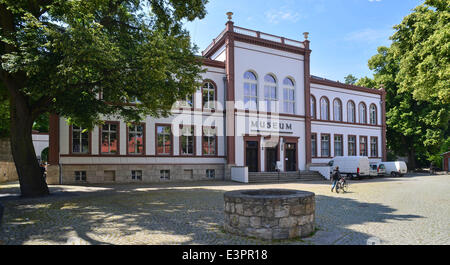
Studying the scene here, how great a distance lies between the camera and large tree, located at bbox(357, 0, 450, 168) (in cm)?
1444

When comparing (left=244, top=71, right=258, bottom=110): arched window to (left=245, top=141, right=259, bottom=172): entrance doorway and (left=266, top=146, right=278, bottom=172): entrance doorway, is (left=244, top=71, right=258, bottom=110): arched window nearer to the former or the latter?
(left=245, top=141, right=259, bottom=172): entrance doorway

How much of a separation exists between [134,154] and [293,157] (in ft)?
44.1

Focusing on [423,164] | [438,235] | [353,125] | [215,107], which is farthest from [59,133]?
[423,164]

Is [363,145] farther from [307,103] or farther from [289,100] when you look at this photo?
[289,100]

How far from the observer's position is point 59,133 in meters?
19.4

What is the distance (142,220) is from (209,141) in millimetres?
15604

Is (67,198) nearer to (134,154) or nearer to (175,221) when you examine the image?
(175,221)

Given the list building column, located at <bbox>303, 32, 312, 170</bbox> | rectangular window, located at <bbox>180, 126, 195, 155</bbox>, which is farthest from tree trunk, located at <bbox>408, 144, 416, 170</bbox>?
rectangular window, located at <bbox>180, 126, 195, 155</bbox>

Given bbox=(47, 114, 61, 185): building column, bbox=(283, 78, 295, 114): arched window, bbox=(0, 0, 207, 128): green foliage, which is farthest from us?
bbox=(283, 78, 295, 114): arched window

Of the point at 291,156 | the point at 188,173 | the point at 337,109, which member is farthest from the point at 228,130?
the point at 337,109

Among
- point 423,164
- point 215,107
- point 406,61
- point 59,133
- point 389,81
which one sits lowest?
point 423,164

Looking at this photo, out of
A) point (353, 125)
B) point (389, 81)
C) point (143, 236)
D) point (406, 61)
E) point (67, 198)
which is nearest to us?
point (143, 236)

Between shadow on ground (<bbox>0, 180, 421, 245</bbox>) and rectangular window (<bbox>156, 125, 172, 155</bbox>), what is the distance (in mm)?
10060

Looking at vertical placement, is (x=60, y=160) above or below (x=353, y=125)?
below
